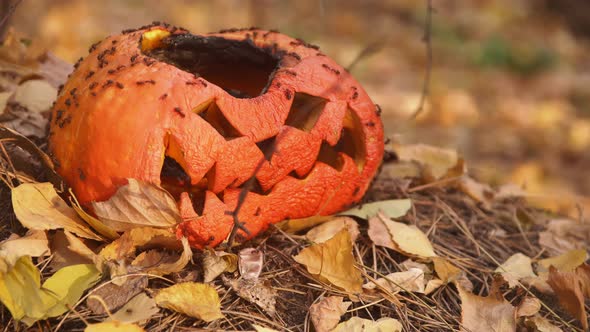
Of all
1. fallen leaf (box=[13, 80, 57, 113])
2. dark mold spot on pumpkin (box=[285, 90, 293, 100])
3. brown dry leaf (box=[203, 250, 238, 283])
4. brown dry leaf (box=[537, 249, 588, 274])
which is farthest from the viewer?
fallen leaf (box=[13, 80, 57, 113])

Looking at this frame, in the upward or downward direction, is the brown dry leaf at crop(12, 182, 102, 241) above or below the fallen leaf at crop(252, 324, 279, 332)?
above

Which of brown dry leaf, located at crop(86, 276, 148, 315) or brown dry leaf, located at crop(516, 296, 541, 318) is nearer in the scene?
brown dry leaf, located at crop(86, 276, 148, 315)

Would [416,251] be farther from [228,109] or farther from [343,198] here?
[228,109]

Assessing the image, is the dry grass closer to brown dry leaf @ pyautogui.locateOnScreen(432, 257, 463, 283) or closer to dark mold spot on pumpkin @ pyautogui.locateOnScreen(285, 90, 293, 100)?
brown dry leaf @ pyautogui.locateOnScreen(432, 257, 463, 283)

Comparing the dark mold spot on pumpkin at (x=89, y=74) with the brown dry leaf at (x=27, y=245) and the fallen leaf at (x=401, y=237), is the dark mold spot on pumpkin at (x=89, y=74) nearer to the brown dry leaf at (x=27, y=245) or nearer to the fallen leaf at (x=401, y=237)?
the brown dry leaf at (x=27, y=245)

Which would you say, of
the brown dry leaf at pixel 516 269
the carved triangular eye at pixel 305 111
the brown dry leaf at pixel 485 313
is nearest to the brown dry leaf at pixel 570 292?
the brown dry leaf at pixel 516 269

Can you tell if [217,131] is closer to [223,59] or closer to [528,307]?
[223,59]

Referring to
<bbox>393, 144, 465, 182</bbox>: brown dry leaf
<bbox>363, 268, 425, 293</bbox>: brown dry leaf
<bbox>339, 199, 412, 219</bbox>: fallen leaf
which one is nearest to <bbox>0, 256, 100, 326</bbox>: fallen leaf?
<bbox>363, 268, 425, 293</bbox>: brown dry leaf

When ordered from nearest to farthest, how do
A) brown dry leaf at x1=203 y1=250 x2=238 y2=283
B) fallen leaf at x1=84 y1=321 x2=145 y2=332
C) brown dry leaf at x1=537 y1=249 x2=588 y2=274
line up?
fallen leaf at x1=84 y1=321 x2=145 y2=332
brown dry leaf at x1=203 y1=250 x2=238 y2=283
brown dry leaf at x1=537 y1=249 x2=588 y2=274
